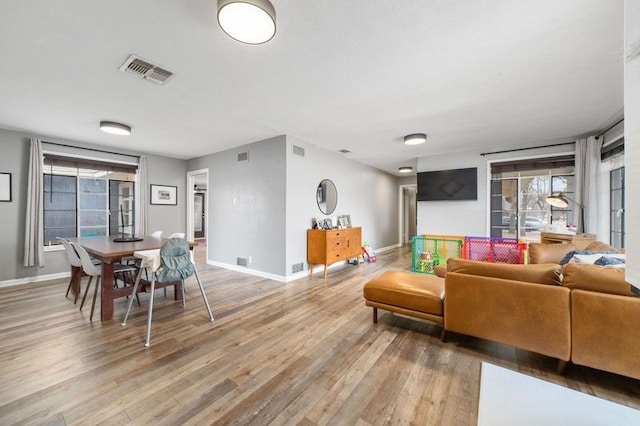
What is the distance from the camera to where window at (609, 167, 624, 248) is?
364 cm

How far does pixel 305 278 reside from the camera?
4488mm

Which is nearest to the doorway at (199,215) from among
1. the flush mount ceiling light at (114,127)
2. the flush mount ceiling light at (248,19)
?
the flush mount ceiling light at (114,127)

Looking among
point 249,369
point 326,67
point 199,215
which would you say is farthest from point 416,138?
point 199,215

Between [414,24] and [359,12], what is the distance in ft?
1.30

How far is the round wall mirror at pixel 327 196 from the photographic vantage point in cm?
504

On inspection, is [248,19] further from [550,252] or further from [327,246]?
[550,252]

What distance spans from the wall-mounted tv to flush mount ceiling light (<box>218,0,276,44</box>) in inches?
195

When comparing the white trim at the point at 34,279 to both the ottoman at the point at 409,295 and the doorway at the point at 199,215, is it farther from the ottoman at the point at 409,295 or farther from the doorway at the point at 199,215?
the doorway at the point at 199,215

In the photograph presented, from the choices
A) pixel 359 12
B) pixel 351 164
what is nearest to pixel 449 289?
pixel 359 12

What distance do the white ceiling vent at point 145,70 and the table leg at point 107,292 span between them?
1.98 m

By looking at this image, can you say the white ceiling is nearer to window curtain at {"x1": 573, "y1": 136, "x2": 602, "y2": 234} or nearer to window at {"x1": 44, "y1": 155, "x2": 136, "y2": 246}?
window curtain at {"x1": 573, "y1": 136, "x2": 602, "y2": 234}

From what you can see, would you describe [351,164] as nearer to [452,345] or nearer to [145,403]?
[452,345]

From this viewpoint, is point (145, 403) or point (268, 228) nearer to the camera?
point (145, 403)

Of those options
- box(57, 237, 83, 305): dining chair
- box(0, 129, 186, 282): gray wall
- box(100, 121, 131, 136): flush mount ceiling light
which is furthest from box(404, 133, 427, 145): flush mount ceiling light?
box(0, 129, 186, 282): gray wall
